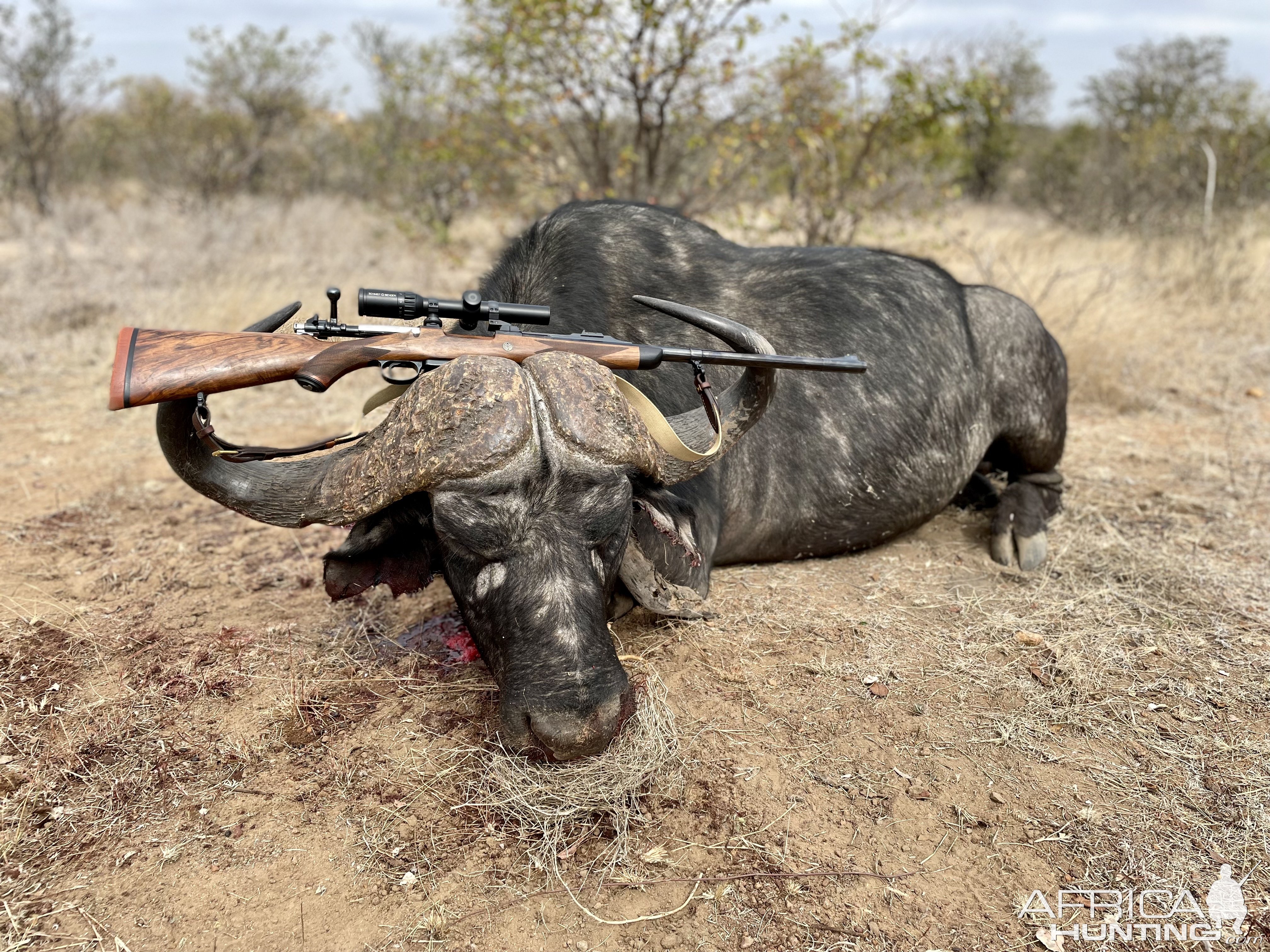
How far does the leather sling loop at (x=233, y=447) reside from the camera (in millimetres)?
2668

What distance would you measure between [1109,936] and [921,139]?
349 inches

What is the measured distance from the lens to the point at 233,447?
2930mm

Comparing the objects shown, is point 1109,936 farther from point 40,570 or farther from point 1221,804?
point 40,570

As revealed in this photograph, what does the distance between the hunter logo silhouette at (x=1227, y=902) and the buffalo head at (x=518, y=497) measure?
1575 millimetres

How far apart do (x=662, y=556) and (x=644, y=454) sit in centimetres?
59

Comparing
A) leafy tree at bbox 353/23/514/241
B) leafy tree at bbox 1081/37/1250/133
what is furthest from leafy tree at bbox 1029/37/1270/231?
leafy tree at bbox 353/23/514/241

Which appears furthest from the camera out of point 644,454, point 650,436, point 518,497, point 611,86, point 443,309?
point 611,86

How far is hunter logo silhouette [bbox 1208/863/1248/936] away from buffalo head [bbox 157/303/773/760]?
1.58 m

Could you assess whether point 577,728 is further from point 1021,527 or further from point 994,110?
point 994,110

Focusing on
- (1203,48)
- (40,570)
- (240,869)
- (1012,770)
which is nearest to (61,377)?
(40,570)

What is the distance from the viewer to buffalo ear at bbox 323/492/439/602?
2865mm

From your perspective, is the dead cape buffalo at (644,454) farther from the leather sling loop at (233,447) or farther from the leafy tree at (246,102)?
the leafy tree at (246,102)

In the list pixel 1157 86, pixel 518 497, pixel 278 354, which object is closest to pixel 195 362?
pixel 278 354

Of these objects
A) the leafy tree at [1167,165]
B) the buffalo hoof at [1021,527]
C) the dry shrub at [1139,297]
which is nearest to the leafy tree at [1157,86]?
the leafy tree at [1167,165]
